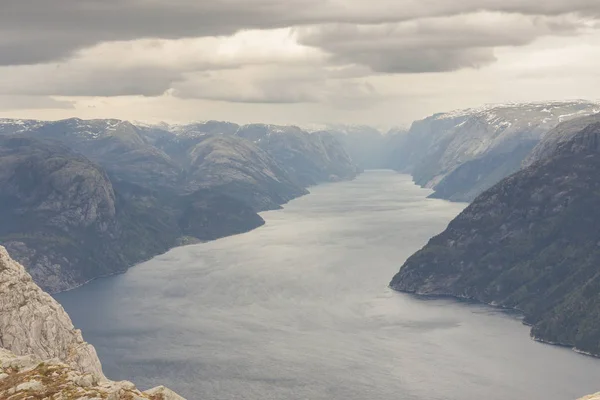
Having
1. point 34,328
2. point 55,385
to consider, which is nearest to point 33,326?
point 34,328

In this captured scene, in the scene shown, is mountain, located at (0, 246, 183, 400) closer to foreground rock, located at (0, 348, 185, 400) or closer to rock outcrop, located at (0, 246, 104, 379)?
rock outcrop, located at (0, 246, 104, 379)

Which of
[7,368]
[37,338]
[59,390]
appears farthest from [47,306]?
[59,390]

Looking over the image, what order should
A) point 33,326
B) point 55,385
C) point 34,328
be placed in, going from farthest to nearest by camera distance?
1. point 33,326
2. point 34,328
3. point 55,385

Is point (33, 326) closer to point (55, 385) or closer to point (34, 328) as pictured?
point (34, 328)

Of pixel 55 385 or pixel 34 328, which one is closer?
pixel 55 385

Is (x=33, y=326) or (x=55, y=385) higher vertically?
(x=55, y=385)

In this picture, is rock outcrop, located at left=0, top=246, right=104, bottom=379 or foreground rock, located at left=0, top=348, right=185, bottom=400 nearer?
foreground rock, located at left=0, top=348, right=185, bottom=400

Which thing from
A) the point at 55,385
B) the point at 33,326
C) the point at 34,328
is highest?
the point at 55,385

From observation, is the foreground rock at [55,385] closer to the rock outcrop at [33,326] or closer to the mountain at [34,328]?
the mountain at [34,328]

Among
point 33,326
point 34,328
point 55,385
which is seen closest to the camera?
point 55,385

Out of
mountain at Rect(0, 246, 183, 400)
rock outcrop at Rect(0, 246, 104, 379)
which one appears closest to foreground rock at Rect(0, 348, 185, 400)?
mountain at Rect(0, 246, 183, 400)

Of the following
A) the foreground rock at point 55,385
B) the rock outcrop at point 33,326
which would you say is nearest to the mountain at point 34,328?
the rock outcrop at point 33,326
